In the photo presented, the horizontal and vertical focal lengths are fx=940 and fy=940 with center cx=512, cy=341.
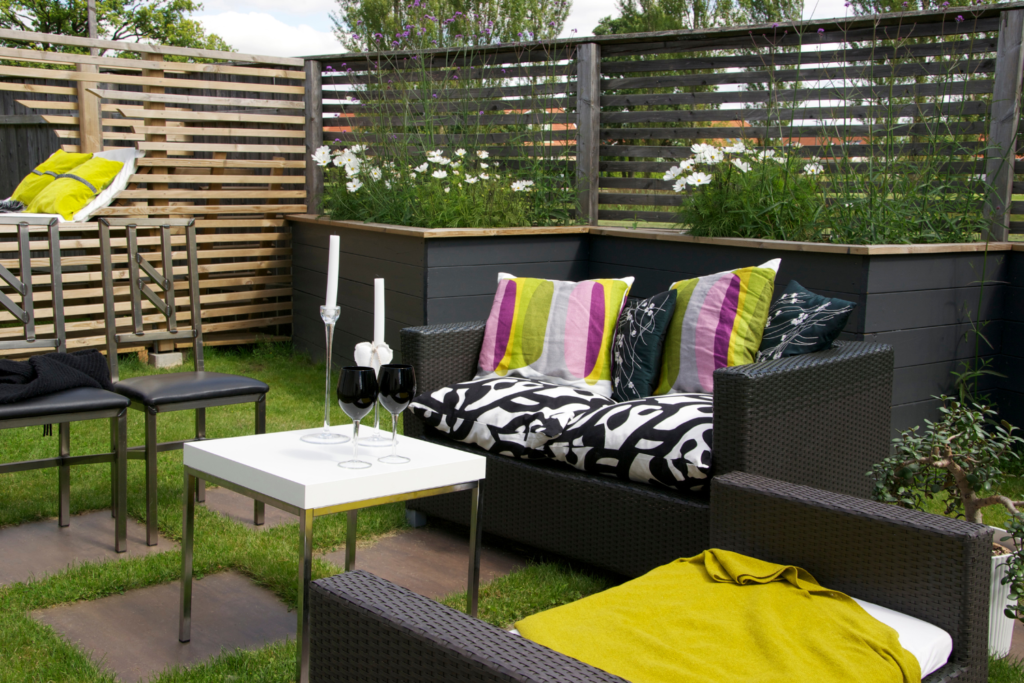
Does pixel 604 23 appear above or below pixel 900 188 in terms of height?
above

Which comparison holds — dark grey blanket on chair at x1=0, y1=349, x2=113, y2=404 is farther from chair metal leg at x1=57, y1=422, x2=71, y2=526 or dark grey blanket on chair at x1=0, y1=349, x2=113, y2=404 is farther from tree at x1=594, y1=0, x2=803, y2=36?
tree at x1=594, y1=0, x2=803, y2=36

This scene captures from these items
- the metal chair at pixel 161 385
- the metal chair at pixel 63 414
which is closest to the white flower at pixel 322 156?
the metal chair at pixel 161 385

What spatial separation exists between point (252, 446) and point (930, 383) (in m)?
2.92

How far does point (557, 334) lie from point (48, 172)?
3889mm

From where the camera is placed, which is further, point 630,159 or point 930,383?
point 630,159

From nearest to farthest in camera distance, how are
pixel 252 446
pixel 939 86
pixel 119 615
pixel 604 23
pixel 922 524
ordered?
pixel 922 524 < pixel 252 446 < pixel 119 615 < pixel 939 86 < pixel 604 23

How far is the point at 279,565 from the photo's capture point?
293 cm

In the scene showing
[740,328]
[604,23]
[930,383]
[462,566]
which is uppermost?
[604,23]

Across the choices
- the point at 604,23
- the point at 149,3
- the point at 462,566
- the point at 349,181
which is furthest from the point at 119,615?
the point at 149,3

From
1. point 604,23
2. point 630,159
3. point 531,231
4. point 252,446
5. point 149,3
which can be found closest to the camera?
point 252,446

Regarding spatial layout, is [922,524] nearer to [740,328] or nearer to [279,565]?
[740,328]

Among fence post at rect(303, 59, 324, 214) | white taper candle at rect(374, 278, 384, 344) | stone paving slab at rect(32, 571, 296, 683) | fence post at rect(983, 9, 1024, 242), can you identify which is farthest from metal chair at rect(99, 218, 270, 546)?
fence post at rect(983, 9, 1024, 242)

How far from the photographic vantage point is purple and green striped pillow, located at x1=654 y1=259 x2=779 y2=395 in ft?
10.1

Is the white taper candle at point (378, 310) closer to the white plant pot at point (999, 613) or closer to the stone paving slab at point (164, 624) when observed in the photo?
the stone paving slab at point (164, 624)
